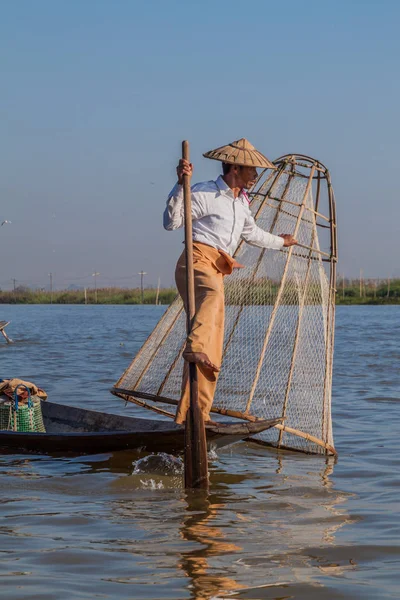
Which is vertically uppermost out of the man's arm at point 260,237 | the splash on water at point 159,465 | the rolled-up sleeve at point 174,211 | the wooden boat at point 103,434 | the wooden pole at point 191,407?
the rolled-up sleeve at point 174,211

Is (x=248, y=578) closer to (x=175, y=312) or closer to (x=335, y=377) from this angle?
(x=175, y=312)

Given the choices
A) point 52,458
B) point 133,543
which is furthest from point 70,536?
point 52,458

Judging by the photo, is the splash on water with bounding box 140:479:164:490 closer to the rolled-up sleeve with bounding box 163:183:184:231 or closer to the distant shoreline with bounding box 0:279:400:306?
the rolled-up sleeve with bounding box 163:183:184:231

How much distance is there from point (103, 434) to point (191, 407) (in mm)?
1064

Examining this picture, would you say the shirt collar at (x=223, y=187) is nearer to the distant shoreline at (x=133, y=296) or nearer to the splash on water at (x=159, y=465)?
the splash on water at (x=159, y=465)

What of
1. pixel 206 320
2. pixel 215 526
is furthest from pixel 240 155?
pixel 215 526

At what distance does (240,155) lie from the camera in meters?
4.99

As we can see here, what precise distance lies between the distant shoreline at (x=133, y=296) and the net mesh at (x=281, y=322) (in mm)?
33658

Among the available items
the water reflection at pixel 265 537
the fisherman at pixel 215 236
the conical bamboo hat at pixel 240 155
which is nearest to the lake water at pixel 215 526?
the water reflection at pixel 265 537

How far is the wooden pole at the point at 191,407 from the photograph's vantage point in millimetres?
4508

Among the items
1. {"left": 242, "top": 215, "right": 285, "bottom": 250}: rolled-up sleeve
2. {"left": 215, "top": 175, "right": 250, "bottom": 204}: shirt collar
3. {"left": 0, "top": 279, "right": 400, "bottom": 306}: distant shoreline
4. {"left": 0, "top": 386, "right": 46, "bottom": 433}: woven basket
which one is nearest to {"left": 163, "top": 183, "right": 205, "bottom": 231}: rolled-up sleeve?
{"left": 215, "top": 175, "right": 250, "bottom": 204}: shirt collar

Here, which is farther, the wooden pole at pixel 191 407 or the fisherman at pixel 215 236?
the fisherman at pixel 215 236

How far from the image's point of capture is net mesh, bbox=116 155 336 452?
19.9ft

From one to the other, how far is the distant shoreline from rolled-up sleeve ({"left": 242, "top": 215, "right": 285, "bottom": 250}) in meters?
34.8
